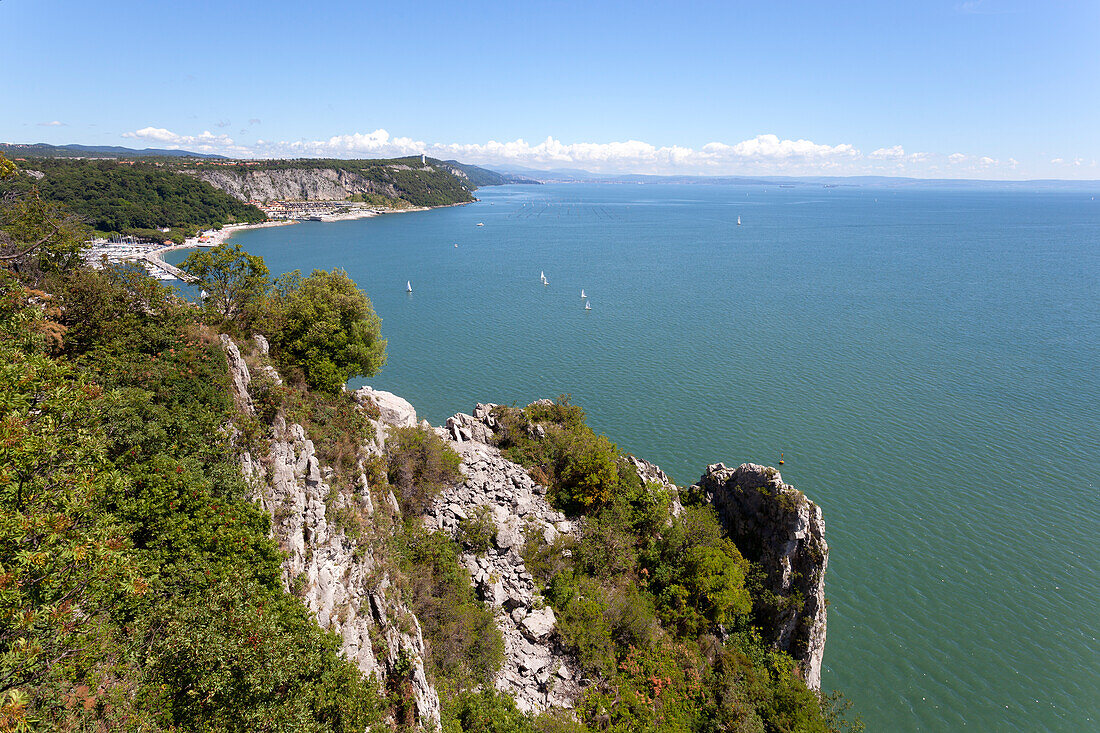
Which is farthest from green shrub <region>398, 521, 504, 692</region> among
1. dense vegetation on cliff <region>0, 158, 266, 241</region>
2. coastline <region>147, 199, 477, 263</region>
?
dense vegetation on cliff <region>0, 158, 266, 241</region>

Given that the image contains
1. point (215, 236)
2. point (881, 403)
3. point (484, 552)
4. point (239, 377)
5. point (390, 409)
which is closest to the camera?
point (239, 377)

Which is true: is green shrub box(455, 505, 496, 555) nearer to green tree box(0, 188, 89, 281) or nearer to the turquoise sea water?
the turquoise sea water

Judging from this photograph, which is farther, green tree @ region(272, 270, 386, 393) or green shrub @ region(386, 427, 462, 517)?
green tree @ region(272, 270, 386, 393)

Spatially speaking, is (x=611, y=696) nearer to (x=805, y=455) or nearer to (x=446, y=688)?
(x=446, y=688)

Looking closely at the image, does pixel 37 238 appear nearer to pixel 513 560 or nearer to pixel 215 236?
pixel 513 560

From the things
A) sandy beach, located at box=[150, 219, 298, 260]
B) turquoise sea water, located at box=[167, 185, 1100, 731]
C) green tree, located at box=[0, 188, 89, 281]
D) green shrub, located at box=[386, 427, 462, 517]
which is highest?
green tree, located at box=[0, 188, 89, 281]

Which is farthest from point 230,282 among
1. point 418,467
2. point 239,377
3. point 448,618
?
point 448,618

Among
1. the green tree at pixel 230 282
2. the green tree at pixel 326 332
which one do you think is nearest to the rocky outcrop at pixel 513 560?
the green tree at pixel 326 332
